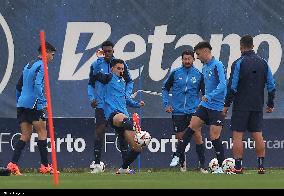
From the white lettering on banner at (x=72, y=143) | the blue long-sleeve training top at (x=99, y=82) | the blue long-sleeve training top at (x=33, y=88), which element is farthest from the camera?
the white lettering on banner at (x=72, y=143)

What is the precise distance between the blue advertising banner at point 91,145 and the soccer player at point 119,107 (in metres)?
2.82

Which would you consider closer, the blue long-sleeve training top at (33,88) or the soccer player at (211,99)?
the soccer player at (211,99)

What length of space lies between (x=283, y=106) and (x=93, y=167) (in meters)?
4.24

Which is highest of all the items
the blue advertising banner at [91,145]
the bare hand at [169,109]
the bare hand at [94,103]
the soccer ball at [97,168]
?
the bare hand at [94,103]

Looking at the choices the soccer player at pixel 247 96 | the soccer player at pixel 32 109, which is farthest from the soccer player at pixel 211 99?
the soccer player at pixel 32 109

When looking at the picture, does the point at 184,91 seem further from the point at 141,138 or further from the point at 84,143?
the point at 141,138

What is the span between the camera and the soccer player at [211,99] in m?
17.0

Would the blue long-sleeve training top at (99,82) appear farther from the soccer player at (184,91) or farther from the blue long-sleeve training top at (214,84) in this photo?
the blue long-sleeve training top at (214,84)

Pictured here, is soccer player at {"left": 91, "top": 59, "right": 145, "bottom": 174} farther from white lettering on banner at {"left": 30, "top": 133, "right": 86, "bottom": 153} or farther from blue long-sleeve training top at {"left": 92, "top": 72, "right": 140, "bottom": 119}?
white lettering on banner at {"left": 30, "top": 133, "right": 86, "bottom": 153}

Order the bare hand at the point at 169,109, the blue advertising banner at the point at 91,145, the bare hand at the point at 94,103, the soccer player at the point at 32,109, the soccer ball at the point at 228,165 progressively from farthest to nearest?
the blue advertising banner at the point at 91,145 < the bare hand at the point at 169,109 < the bare hand at the point at 94,103 < the soccer player at the point at 32,109 < the soccer ball at the point at 228,165

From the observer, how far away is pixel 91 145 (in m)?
19.5

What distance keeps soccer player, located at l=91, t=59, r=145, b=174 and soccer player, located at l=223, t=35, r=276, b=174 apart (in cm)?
158

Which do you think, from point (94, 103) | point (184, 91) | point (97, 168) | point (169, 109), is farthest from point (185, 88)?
point (97, 168)

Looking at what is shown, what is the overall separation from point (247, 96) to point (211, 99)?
1073mm
